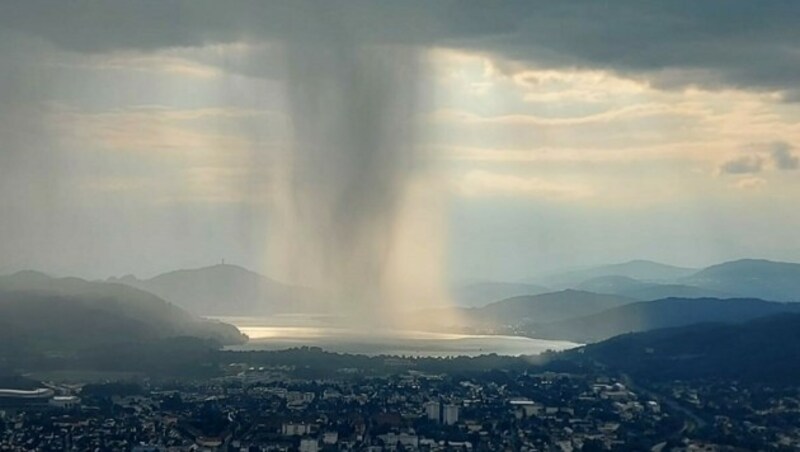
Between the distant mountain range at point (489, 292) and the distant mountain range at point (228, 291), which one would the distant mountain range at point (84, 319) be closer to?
the distant mountain range at point (228, 291)

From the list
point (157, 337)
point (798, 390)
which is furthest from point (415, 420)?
point (157, 337)

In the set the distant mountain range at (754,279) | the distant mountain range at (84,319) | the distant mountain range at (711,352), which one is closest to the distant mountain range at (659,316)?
the distant mountain range at (711,352)

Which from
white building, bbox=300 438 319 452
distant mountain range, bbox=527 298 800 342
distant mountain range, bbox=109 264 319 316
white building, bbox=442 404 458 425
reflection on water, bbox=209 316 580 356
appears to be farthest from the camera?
distant mountain range, bbox=109 264 319 316

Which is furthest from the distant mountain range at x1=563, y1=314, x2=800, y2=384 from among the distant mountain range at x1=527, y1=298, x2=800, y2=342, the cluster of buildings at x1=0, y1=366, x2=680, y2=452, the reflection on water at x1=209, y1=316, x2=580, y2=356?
the distant mountain range at x1=527, y1=298, x2=800, y2=342

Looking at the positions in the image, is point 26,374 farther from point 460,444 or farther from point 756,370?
point 756,370

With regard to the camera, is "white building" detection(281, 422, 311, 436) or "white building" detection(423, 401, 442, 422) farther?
"white building" detection(423, 401, 442, 422)

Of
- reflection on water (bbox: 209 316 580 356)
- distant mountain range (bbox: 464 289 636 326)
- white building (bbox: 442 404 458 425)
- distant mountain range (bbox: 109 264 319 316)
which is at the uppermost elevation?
distant mountain range (bbox: 109 264 319 316)

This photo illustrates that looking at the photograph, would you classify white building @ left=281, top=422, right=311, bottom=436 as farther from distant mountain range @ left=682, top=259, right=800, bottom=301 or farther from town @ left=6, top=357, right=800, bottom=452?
distant mountain range @ left=682, top=259, right=800, bottom=301

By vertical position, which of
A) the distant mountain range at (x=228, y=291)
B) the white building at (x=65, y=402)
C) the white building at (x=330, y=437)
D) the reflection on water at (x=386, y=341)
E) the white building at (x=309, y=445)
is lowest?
the white building at (x=309, y=445)
